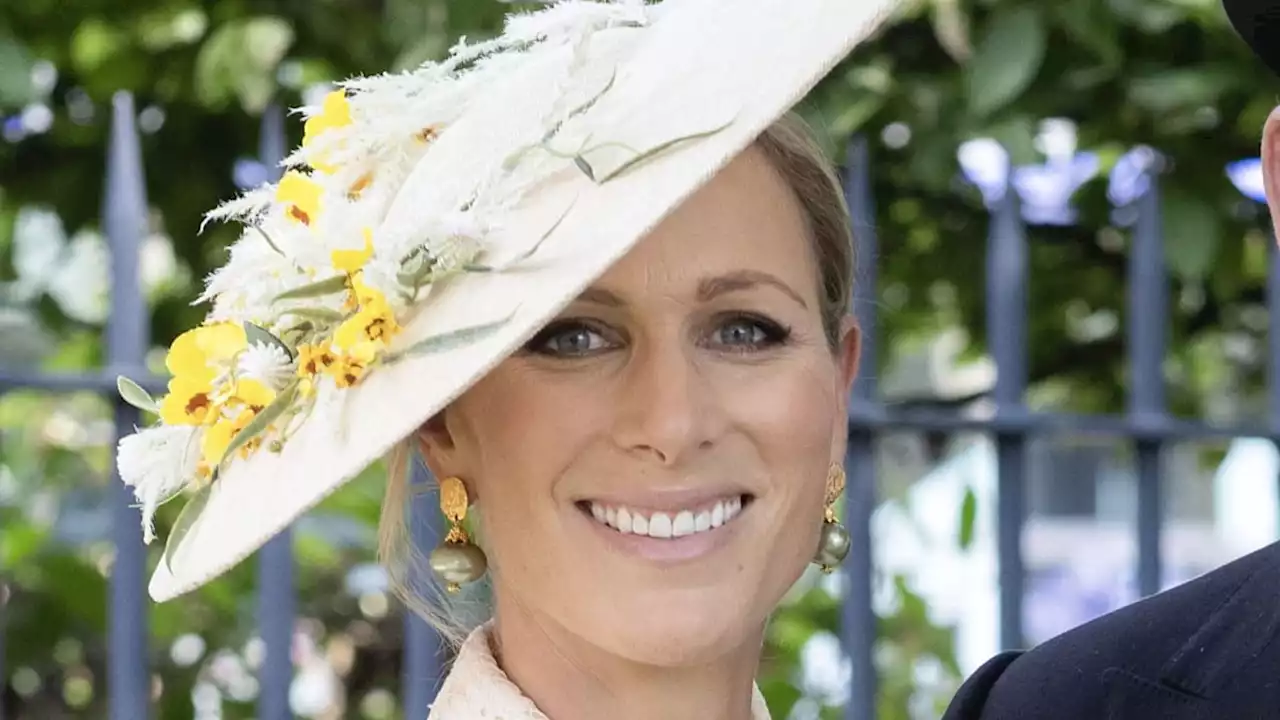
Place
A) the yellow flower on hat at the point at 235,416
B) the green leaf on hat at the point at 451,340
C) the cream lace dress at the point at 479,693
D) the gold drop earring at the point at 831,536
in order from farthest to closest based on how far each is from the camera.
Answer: the gold drop earring at the point at 831,536 → the cream lace dress at the point at 479,693 → the yellow flower on hat at the point at 235,416 → the green leaf on hat at the point at 451,340

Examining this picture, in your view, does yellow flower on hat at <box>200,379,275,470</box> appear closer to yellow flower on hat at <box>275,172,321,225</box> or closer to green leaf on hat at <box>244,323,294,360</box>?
green leaf on hat at <box>244,323,294,360</box>

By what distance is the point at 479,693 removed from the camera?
4.62 feet

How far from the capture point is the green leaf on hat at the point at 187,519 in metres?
1.30

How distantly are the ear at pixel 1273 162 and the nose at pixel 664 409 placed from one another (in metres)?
0.54

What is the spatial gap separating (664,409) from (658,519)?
9cm

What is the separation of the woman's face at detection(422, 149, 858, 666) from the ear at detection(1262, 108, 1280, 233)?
17.4 inches

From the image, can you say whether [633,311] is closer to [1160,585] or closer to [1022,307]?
[1022,307]

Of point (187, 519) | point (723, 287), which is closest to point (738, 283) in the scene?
point (723, 287)

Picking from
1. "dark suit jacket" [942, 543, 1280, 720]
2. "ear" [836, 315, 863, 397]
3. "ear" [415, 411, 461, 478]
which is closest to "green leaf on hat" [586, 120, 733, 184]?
"ear" [415, 411, 461, 478]

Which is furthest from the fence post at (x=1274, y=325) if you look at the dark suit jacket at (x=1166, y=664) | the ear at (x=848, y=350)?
the ear at (x=848, y=350)

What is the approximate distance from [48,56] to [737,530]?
4.90ft

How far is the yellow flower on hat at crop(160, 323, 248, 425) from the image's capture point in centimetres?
131

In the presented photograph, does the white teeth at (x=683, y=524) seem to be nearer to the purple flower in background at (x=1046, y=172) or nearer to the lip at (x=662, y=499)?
the lip at (x=662, y=499)

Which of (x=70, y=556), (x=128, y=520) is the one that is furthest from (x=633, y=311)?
(x=70, y=556)
